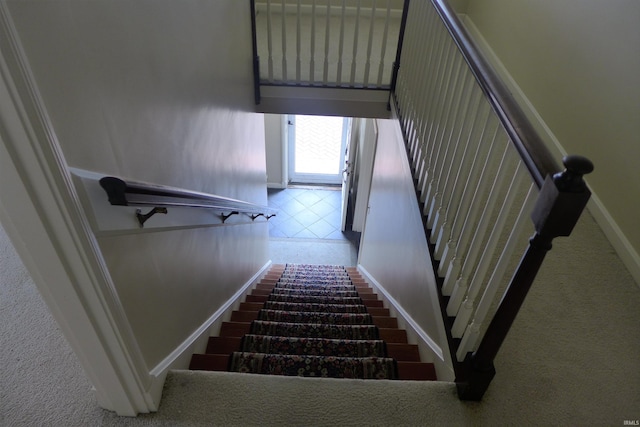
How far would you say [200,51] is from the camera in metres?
1.70

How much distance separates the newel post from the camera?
0.77m

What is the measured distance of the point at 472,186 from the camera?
4.44ft

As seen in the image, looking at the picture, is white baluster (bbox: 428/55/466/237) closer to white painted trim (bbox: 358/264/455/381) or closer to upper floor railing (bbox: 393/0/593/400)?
upper floor railing (bbox: 393/0/593/400)

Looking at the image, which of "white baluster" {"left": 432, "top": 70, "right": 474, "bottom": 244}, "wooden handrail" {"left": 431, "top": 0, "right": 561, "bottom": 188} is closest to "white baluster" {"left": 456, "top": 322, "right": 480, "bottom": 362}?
"white baluster" {"left": 432, "top": 70, "right": 474, "bottom": 244}

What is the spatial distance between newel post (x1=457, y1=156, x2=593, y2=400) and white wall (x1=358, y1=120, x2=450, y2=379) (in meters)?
0.26

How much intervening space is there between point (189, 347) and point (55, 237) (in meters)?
1.05

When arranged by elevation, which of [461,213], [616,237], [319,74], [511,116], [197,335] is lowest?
[197,335]

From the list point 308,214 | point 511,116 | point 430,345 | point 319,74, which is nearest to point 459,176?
point 511,116

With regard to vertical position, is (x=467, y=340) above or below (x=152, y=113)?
below

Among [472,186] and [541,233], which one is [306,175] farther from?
[541,233]

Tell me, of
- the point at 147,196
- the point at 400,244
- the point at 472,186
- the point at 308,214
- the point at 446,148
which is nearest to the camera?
the point at 147,196

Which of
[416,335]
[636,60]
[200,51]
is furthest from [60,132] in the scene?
[636,60]

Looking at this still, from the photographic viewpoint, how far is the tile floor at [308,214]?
6.04 m

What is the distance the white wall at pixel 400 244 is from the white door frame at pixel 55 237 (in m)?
1.17
